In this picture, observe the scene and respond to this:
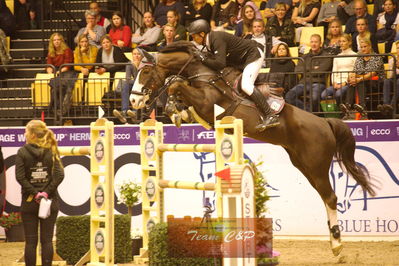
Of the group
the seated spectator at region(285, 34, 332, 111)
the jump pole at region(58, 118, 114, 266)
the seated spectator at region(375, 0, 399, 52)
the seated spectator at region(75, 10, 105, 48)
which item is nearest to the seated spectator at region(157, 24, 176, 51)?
the seated spectator at region(75, 10, 105, 48)

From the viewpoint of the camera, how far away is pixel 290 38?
13609mm

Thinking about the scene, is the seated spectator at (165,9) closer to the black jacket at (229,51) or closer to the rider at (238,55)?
the black jacket at (229,51)

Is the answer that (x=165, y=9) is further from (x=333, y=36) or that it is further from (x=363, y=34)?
(x=363, y=34)

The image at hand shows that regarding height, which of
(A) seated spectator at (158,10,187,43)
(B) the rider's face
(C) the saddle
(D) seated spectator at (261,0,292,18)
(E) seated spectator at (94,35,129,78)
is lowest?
(C) the saddle

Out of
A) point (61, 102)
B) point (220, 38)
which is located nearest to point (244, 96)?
point (220, 38)

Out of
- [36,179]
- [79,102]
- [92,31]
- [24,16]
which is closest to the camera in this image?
[36,179]

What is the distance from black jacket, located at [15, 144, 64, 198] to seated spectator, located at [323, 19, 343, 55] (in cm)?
596

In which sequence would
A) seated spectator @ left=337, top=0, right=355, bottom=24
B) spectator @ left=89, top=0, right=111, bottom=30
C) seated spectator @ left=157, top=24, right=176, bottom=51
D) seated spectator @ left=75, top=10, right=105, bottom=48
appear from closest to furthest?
seated spectator @ left=157, top=24, right=176, bottom=51 → seated spectator @ left=337, top=0, right=355, bottom=24 → seated spectator @ left=75, top=10, right=105, bottom=48 → spectator @ left=89, top=0, right=111, bottom=30

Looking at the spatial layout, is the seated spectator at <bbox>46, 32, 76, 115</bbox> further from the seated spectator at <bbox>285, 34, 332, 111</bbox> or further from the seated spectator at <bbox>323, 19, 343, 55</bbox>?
the seated spectator at <bbox>323, 19, 343, 55</bbox>

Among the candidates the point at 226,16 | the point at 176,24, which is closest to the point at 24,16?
the point at 176,24

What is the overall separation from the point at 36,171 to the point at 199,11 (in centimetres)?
763

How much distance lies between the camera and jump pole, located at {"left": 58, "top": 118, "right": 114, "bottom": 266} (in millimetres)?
8273

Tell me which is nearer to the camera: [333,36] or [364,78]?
[364,78]

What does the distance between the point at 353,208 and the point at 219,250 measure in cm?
411
